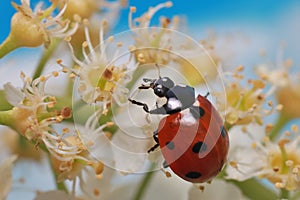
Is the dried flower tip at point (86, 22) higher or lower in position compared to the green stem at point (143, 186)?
higher

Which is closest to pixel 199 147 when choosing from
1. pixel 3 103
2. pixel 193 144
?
pixel 193 144

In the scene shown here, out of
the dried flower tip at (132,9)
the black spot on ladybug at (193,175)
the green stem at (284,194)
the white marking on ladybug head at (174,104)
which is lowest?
the green stem at (284,194)

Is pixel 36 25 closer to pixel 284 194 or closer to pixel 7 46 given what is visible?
pixel 7 46

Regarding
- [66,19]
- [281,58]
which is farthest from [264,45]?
[66,19]

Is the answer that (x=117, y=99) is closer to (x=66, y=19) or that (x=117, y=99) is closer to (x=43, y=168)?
(x=66, y=19)

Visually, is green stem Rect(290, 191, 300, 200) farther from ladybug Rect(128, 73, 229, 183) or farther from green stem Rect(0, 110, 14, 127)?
green stem Rect(0, 110, 14, 127)

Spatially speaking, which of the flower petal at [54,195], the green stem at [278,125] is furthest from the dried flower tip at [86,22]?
the green stem at [278,125]

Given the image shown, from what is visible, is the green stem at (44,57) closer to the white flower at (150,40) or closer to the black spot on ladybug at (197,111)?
the white flower at (150,40)
